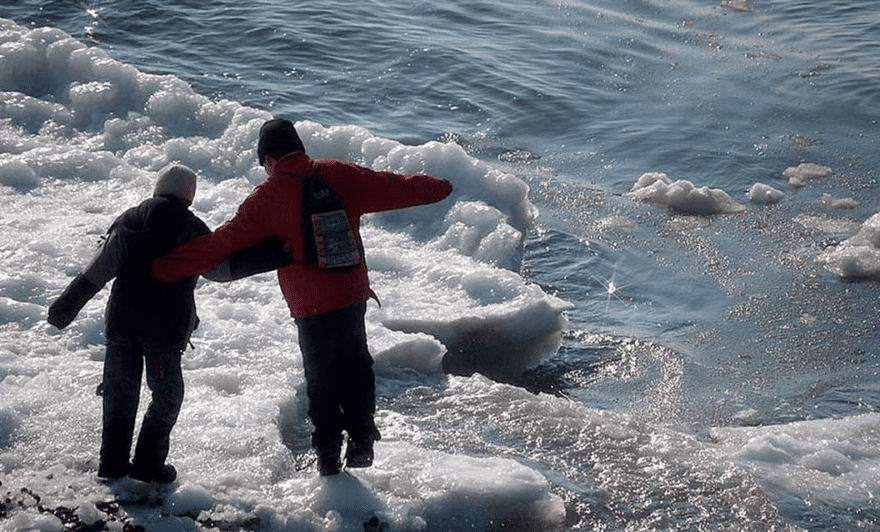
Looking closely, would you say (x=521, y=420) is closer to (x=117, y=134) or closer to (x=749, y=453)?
(x=749, y=453)

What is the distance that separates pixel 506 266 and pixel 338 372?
3.88 meters

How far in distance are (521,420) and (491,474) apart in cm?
86

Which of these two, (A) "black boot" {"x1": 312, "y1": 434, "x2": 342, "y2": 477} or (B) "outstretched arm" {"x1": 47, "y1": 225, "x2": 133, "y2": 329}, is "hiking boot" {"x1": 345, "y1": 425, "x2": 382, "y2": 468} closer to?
(A) "black boot" {"x1": 312, "y1": 434, "x2": 342, "y2": 477}

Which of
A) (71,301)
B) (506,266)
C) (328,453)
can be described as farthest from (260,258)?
(506,266)

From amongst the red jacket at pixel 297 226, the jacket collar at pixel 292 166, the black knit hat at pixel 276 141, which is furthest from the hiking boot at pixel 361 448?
the black knit hat at pixel 276 141

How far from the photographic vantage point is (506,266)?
8.85 metres

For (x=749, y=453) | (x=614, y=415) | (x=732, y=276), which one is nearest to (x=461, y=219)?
(x=732, y=276)

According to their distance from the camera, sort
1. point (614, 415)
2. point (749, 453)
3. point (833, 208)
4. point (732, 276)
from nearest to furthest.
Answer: point (749, 453), point (614, 415), point (732, 276), point (833, 208)

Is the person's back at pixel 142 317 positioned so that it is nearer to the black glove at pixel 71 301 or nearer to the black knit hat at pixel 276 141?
the black glove at pixel 71 301

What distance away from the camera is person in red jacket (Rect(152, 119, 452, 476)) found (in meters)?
4.90

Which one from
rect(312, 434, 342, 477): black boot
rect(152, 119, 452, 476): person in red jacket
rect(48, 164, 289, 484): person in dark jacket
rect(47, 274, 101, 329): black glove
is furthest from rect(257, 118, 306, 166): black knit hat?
rect(312, 434, 342, 477): black boot

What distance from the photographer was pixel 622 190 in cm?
1123

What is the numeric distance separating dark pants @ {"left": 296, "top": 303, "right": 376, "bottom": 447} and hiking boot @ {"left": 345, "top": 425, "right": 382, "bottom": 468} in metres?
0.02

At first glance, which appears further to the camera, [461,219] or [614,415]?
[461,219]
